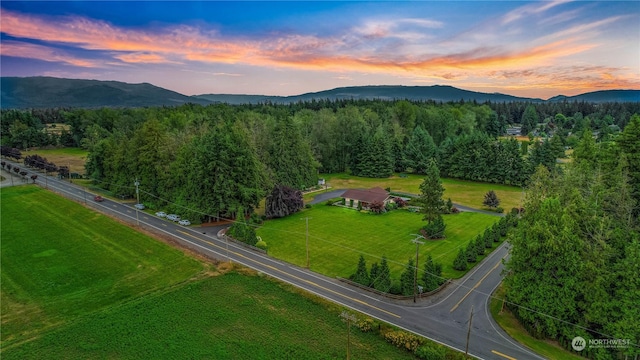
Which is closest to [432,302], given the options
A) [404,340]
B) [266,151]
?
[404,340]

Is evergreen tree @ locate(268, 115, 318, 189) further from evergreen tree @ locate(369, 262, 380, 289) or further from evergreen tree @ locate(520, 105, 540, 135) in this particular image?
evergreen tree @ locate(520, 105, 540, 135)

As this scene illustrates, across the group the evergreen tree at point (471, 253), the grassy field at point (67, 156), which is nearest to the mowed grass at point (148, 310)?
the evergreen tree at point (471, 253)

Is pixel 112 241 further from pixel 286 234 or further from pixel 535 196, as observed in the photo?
pixel 535 196

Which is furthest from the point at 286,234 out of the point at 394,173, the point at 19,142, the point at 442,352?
the point at 19,142

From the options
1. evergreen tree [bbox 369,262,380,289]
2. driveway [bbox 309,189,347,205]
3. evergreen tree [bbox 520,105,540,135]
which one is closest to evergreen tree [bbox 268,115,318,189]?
driveway [bbox 309,189,347,205]

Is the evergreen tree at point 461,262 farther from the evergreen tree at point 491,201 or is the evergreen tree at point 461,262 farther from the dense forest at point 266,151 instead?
the dense forest at point 266,151

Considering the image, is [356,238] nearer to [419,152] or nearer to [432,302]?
[432,302]
